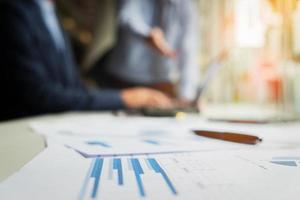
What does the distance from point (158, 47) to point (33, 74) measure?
54 centimetres

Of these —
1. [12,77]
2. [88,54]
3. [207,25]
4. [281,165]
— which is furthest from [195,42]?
[281,165]

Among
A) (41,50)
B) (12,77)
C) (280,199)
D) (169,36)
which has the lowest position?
(280,199)

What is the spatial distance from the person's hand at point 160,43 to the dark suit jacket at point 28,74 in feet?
1.04

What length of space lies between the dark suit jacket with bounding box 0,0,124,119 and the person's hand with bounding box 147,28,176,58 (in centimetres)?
32

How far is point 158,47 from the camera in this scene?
54.0 inches

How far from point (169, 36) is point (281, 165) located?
1.14 meters

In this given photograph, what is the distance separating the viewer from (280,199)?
18cm

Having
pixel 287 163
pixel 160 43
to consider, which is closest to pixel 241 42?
pixel 160 43

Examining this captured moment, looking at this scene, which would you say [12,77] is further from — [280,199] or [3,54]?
[280,199]

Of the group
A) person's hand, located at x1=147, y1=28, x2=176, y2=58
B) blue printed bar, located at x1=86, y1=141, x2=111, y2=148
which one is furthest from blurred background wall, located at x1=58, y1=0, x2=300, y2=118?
blue printed bar, located at x1=86, y1=141, x2=111, y2=148

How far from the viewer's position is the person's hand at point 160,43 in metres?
1.37

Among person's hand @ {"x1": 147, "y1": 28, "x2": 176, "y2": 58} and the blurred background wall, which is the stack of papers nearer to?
the blurred background wall

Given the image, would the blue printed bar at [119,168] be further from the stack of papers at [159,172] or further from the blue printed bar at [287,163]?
the blue printed bar at [287,163]

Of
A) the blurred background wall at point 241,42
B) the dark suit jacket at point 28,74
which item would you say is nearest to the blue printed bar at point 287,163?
the blurred background wall at point 241,42
